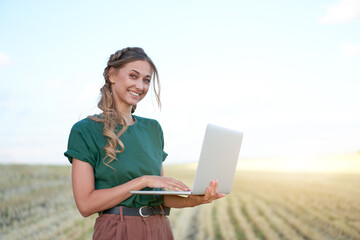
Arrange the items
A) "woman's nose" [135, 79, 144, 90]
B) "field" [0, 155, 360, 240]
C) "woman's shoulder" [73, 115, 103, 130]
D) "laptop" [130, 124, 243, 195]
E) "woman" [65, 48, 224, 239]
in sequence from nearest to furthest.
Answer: "laptop" [130, 124, 243, 195]
"woman" [65, 48, 224, 239]
"woman's shoulder" [73, 115, 103, 130]
"woman's nose" [135, 79, 144, 90]
"field" [0, 155, 360, 240]

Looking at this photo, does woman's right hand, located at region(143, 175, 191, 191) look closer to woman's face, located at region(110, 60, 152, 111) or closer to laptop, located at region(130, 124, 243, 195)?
laptop, located at region(130, 124, 243, 195)

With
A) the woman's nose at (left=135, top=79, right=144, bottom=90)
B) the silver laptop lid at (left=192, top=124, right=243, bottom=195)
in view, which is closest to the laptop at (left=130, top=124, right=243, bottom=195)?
the silver laptop lid at (left=192, top=124, right=243, bottom=195)

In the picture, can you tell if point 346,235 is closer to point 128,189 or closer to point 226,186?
point 226,186

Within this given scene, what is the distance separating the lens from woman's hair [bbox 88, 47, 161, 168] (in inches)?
74.5

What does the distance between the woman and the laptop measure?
49mm

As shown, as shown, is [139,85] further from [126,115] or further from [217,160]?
[217,160]

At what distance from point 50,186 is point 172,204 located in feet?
14.9

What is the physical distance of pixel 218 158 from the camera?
1.78 m

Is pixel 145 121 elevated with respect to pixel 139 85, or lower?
lower

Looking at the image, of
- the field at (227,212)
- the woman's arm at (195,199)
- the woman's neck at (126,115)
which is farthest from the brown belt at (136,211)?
the field at (227,212)

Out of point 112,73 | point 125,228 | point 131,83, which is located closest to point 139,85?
point 131,83

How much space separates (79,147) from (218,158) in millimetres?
636

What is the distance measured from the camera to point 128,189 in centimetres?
176

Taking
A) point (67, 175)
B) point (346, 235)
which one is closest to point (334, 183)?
point (346, 235)
